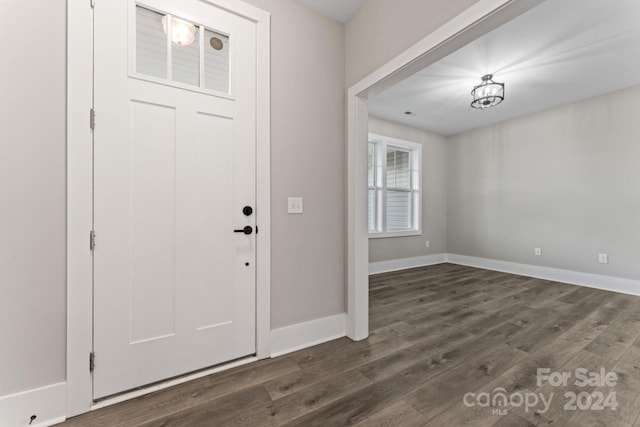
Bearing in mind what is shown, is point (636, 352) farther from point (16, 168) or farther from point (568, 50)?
point (16, 168)

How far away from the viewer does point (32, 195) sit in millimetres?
1288

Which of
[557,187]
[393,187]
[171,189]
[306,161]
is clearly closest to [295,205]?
[306,161]

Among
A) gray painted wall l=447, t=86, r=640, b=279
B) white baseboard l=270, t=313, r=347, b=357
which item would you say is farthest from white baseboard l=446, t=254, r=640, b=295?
white baseboard l=270, t=313, r=347, b=357

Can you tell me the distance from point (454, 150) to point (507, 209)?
5.43 feet

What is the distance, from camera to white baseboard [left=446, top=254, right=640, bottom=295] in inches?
135

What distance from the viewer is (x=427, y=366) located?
1787 mm

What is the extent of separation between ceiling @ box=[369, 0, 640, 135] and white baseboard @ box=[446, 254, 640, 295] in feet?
8.86

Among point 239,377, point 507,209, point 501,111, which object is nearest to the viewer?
point 239,377

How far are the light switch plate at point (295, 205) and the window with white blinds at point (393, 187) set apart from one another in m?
2.69

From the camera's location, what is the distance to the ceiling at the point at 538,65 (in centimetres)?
214

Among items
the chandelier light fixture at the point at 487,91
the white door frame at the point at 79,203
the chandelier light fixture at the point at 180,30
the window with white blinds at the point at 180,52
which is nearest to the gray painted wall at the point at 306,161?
the window with white blinds at the point at 180,52

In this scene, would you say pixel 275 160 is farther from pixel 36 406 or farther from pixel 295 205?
pixel 36 406

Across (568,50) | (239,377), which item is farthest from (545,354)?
(568,50)

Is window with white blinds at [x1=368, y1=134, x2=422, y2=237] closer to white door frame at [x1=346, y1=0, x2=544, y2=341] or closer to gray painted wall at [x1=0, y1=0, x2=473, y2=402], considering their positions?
white door frame at [x1=346, y1=0, x2=544, y2=341]
